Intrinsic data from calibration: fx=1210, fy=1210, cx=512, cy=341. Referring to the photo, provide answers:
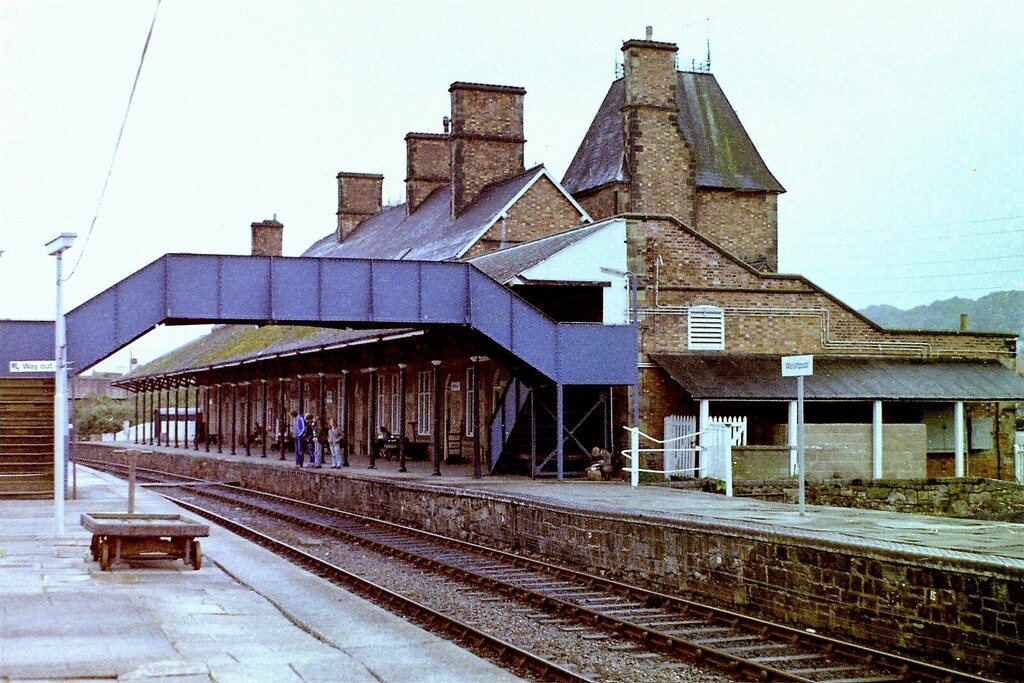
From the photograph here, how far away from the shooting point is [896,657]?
935cm

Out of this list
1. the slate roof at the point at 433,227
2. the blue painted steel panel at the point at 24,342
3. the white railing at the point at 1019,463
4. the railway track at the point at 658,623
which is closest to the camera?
the railway track at the point at 658,623

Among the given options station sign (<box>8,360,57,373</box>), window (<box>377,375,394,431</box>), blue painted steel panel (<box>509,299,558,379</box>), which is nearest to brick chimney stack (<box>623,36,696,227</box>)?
blue painted steel panel (<box>509,299,558,379</box>)

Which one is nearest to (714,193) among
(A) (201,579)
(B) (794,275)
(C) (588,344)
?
(B) (794,275)

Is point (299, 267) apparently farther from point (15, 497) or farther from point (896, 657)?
point (896, 657)

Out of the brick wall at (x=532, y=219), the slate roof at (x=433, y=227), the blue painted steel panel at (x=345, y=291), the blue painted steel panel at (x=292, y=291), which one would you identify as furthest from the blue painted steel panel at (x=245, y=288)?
the brick wall at (x=532, y=219)

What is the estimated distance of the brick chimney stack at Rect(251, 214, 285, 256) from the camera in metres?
59.4

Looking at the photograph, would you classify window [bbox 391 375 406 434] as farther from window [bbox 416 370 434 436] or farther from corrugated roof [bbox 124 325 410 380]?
corrugated roof [bbox 124 325 410 380]

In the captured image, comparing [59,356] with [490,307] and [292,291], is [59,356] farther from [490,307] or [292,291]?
[490,307]

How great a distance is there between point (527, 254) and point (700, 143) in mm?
16303

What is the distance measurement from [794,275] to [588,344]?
5.08m

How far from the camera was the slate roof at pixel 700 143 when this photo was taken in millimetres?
39000

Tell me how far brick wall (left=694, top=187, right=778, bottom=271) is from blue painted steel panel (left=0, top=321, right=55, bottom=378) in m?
21.7

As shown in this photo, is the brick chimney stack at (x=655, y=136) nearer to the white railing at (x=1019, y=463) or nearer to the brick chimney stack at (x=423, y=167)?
the white railing at (x=1019, y=463)

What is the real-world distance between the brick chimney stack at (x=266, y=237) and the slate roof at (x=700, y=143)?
22.7 meters
